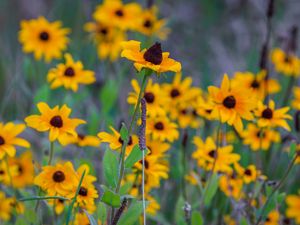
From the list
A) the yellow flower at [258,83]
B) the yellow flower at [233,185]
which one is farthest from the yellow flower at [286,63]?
the yellow flower at [233,185]

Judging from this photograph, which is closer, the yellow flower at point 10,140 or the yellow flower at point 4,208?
the yellow flower at point 10,140

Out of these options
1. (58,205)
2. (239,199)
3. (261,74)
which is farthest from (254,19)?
(58,205)

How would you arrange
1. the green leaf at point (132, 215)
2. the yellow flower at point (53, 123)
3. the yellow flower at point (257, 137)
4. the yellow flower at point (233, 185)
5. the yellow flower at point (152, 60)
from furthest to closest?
the yellow flower at point (257, 137), the yellow flower at point (233, 185), the yellow flower at point (53, 123), the green leaf at point (132, 215), the yellow flower at point (152, 60)

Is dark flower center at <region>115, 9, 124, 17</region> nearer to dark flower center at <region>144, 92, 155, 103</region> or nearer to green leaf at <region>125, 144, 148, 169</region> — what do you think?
dark flower center at <region>144, 92, 155, 103</region>

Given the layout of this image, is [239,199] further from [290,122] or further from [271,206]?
[290,122]

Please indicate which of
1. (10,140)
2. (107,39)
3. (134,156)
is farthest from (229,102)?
(107,39)

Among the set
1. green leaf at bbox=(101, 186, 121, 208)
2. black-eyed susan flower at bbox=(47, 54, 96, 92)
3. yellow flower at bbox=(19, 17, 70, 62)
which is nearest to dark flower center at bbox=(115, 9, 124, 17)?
yellow flower at bbox=(19, 17, 70, 62)

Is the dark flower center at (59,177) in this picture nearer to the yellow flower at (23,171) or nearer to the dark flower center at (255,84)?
the yellow flower at (23,171)
